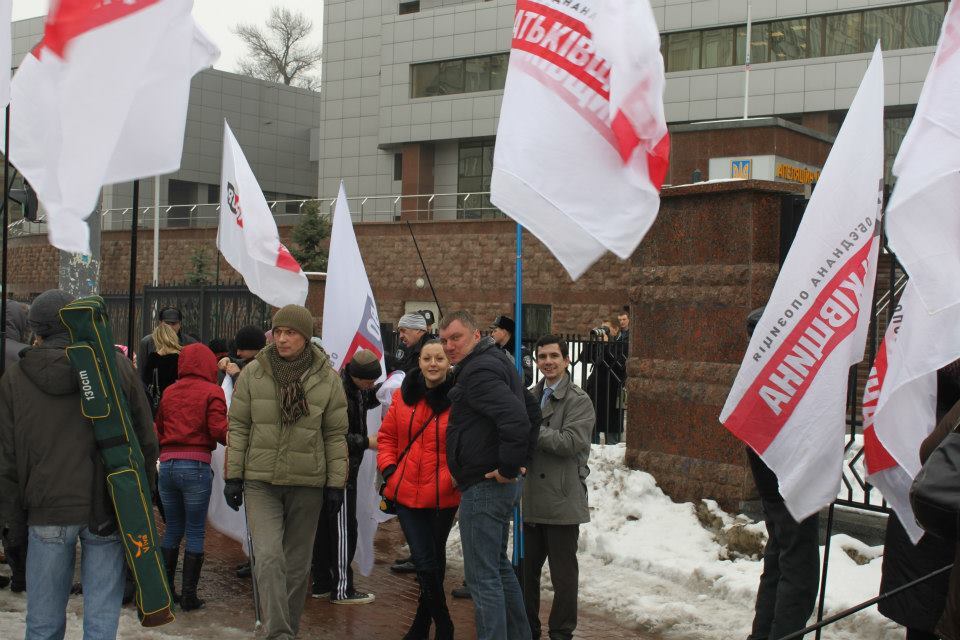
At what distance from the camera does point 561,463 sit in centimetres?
630

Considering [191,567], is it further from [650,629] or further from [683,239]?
[683,239]

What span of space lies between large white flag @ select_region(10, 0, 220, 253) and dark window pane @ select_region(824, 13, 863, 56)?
34.7 m

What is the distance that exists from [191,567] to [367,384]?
1.66 metres

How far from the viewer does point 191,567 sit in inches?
281

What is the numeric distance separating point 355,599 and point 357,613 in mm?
244

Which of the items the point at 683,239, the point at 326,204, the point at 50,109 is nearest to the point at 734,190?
the point at 683,239

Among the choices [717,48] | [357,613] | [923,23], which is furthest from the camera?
[717,48]

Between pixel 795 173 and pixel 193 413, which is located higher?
pixel 795 173

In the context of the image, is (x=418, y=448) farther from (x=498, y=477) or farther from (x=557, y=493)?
(x=557, y=493)

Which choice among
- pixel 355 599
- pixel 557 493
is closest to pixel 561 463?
pixel 557 493

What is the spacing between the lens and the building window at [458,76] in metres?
42.5

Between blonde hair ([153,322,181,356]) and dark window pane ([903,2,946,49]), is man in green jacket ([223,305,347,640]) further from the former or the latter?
dark window pane ([903,2,946,49])

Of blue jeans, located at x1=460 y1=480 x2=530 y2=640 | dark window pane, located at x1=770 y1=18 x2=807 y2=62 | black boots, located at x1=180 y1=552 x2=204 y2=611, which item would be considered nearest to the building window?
dark window pane, located at x1=770 y1=18 x2=807 y2=62

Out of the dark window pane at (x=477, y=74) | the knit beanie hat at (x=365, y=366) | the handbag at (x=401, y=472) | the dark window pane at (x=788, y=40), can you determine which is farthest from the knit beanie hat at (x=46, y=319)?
the dark window pane at (x=477, y=74)
